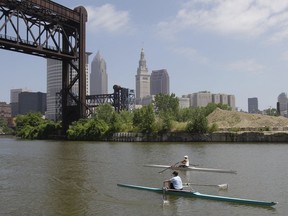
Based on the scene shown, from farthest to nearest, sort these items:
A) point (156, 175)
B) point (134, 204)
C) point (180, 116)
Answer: point (180, 116) → point (156, 175) → point (134, 204)

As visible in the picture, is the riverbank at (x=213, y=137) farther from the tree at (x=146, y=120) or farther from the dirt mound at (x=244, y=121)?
the dirt mound at (x=244, y=121)

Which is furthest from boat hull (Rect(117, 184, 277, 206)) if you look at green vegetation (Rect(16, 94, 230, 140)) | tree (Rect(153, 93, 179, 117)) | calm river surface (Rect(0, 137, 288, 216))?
tree (Rect(153, 93, 179, 117))

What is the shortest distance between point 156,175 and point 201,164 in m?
8.32

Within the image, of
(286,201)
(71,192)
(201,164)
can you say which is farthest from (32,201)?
(201,164)

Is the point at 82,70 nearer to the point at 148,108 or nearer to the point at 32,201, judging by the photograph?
the point at 148,108

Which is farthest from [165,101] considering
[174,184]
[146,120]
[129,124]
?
[174,184]

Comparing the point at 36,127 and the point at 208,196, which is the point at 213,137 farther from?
the point at 208,196

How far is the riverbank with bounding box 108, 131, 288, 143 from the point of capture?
265 ft

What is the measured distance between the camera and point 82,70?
4146 inches

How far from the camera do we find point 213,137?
8675 cm

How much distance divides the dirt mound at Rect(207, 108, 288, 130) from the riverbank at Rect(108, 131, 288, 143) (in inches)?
291

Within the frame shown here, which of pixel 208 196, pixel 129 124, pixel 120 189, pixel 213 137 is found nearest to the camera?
pixel 208 196

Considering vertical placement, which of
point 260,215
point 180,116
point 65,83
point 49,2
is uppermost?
point 49,2

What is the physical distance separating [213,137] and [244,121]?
13.8 meters
